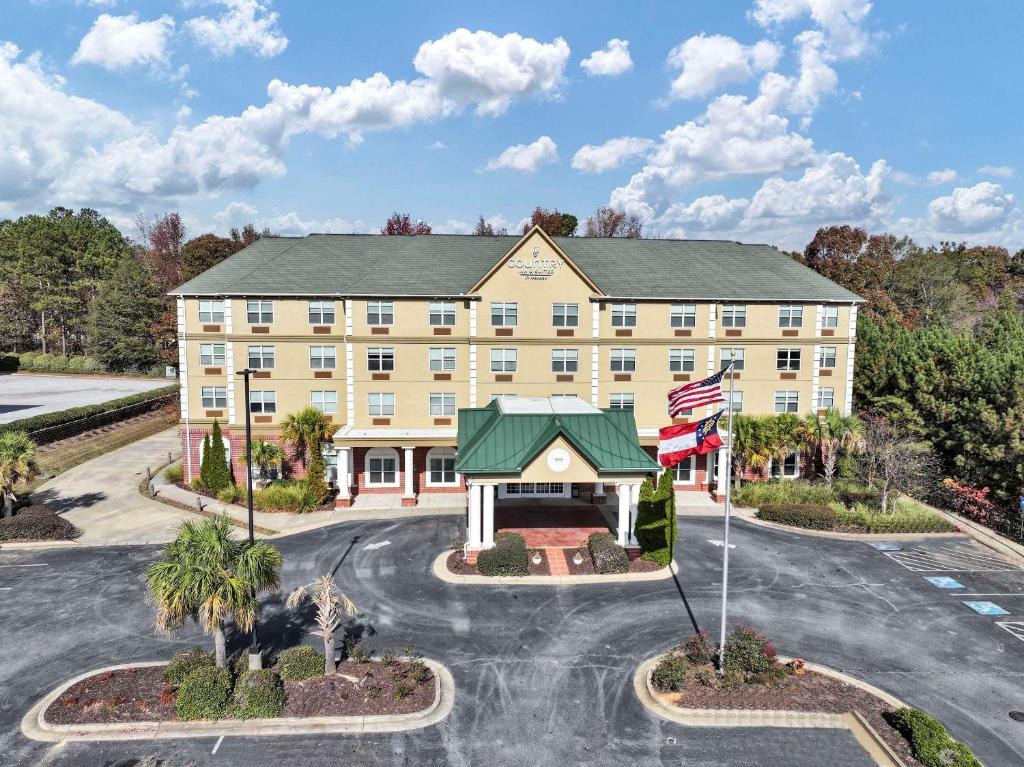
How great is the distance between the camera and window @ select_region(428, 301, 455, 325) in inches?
1515

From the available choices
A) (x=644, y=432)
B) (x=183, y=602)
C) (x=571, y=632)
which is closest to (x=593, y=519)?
(x=644, y=432)

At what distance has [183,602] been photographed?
16734 mm

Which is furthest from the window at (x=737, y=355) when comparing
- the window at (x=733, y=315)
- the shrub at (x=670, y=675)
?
the shrub at (x=670, y=675)

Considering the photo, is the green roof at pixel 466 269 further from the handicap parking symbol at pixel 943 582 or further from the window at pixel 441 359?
the handicap parking symbol at pixel 943 582

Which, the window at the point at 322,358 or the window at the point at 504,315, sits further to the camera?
the window at the point at 504,315

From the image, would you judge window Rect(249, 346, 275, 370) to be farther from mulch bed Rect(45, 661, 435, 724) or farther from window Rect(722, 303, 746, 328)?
window Rect(722, 303, 746, 328)

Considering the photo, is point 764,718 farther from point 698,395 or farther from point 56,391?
point 56,391

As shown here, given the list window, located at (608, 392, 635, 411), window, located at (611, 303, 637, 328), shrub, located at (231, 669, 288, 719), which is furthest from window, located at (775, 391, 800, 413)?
shrub, located at (231, 669, 288, 719)

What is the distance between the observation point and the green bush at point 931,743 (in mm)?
15180

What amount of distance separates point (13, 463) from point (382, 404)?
18948mm

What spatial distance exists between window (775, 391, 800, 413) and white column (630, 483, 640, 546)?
15830 mm

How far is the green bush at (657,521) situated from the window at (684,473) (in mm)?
10757

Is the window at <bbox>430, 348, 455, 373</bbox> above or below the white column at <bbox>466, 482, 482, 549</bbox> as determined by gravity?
above

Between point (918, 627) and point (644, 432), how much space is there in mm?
17817
